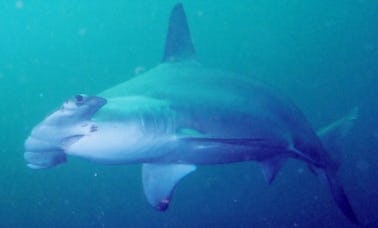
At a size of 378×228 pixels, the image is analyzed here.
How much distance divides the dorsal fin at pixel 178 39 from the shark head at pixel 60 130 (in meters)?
2.37

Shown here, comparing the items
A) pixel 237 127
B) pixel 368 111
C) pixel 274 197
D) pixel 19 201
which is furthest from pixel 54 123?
pixel 368 111

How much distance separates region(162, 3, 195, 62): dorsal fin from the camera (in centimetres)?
508

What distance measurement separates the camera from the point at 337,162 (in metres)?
5.70

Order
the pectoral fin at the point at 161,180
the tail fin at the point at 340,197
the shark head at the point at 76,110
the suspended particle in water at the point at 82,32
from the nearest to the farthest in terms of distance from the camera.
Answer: the shark head at the point at 76,110
the pectoral fin at the point at 161,180
the tail fin at the point at 340,197
the suspended particle in water at the point at 82,32

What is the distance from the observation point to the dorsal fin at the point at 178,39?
16.7 feet

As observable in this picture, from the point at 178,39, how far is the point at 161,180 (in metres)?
1.96

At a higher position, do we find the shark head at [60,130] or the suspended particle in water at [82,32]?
the shark head at [60,130]

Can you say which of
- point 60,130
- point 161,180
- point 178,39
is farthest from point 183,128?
point 178,39

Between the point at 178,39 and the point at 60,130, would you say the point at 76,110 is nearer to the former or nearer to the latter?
the point at 60,130

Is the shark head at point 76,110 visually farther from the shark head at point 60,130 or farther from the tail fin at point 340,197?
the tail fin at point 340,197

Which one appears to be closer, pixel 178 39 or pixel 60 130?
pixel 60 130

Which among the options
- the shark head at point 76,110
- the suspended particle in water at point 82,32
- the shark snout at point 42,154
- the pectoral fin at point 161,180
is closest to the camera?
the shark head at point 76,110

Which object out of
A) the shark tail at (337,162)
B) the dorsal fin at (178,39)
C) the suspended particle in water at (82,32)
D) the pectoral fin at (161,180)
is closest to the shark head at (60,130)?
the pectoral fin at (161,180)

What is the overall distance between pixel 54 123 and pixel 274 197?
1086 cm
